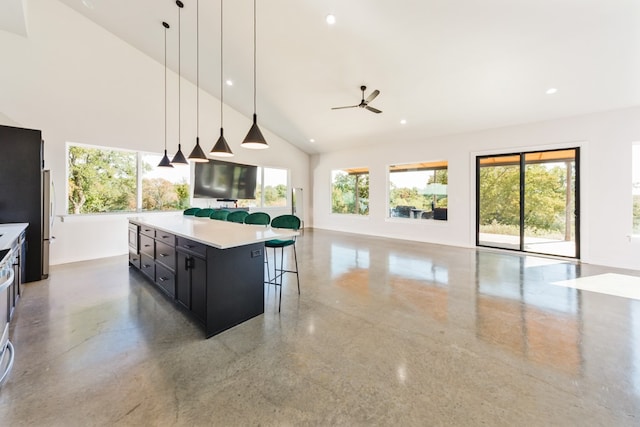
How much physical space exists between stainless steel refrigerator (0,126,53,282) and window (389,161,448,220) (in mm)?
7566

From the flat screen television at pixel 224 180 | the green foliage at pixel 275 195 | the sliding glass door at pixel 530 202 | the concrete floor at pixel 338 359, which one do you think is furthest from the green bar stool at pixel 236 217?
the sliding glass door at pixel 530 202

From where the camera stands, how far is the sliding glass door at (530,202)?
5227 millimetres

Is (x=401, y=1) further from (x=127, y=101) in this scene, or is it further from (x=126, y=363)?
(x=127, y=101)

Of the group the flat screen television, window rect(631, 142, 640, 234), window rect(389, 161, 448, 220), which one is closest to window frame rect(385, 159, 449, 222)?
window rect(389, 161, 448, 220)

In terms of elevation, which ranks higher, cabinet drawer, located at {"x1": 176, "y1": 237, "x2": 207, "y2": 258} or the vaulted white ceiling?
the vaulted white ceiling

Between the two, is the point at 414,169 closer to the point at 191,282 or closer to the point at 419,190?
the point at 419,190

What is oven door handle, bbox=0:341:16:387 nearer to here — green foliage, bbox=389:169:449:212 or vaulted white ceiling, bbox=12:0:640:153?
vaulted white ceiling, bbox=12:0:640:153

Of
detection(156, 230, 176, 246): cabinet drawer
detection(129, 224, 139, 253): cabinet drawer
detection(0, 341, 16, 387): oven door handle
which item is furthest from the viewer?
detection(129, 224, 139, 253): cabinet drawer

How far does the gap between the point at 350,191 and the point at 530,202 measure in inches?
195

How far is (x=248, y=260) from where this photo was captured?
2.58m

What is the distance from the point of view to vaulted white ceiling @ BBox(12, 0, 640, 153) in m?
3.31

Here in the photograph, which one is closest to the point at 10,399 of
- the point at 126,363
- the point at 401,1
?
the point at 126,363

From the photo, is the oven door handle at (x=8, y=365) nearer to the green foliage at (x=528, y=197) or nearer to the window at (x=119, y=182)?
the window at (x=119, y=182)

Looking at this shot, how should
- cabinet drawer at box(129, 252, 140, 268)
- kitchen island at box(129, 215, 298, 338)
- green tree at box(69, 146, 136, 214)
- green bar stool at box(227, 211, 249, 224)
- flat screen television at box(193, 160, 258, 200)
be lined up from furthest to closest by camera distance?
flat screen television at box(193, 160, 258, 200)
green tree at box(69, 146, 136, 214)
green bar stool at box(227, 211, 249, 224)
cabinet drawer at box(129, 252, 140, 268)
kitchen island at box(129, 215, 298, 338)
